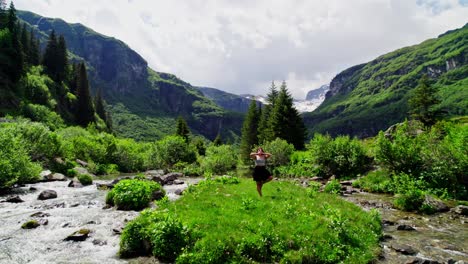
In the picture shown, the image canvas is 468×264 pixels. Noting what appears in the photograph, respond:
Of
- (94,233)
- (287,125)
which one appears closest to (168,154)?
(287,125)

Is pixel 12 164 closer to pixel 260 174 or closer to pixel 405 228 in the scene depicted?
pixel 260 174

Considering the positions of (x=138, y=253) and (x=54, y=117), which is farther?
(x=54, y=117)

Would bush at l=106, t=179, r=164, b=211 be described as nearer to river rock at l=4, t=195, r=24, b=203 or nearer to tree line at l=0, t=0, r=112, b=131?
river rock at l=4, t=195, r=24, b=203

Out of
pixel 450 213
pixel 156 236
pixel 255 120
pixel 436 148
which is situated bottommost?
pixel 450 213

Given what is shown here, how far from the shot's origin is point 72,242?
54.1ft

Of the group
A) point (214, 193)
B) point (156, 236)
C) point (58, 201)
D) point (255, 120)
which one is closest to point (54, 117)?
point (255, 120)

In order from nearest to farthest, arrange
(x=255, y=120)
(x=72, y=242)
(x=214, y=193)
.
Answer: (x=72, y=242)
(x=214, y=193)
(x=255, y=120)

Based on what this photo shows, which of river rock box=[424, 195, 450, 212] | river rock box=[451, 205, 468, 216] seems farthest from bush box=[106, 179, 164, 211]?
river rock box=[451, 205, 468, 216]

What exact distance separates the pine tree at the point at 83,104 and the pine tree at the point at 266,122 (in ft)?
241

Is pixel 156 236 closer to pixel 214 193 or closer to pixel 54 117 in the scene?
pixel 214 193

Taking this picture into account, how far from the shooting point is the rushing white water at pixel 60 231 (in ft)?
47.3

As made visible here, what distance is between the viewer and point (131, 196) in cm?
2409

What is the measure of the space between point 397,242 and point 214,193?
1236 centimetres

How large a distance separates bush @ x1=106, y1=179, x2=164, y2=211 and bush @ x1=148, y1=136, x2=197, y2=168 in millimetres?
55864
